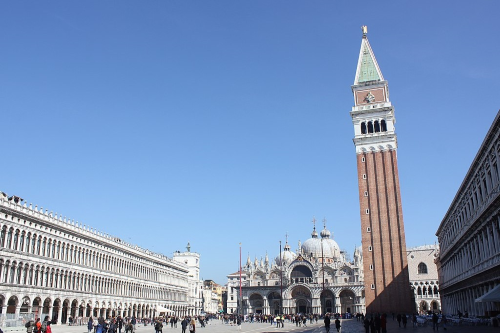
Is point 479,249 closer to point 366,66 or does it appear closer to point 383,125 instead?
point 383,125

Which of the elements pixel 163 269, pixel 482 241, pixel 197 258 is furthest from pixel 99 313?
pixel 197 258

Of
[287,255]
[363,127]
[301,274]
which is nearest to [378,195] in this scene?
[363,127]

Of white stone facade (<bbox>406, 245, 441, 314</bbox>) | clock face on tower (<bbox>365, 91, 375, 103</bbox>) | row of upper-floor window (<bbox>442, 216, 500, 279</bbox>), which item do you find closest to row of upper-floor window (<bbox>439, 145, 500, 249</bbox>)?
row of upper-floor window (<bbox>442, 216, 500, 279</bbox>)

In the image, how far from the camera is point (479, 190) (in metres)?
34.0

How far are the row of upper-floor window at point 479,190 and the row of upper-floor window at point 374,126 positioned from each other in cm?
2425

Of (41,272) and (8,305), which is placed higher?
(41,272)

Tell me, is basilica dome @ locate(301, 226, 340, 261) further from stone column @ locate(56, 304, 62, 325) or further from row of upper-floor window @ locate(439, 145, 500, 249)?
stone column @ locate(56, 304, 62, 325)

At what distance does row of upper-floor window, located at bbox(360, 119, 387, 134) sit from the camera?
69750mm

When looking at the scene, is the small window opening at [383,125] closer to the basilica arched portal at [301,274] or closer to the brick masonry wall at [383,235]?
the brick masonry wall at [383,235]

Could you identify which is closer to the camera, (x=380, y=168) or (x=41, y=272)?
Result: (x=41, y=272)

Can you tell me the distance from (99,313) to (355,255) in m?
50.4

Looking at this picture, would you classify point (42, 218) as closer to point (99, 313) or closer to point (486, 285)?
point (99, 313)

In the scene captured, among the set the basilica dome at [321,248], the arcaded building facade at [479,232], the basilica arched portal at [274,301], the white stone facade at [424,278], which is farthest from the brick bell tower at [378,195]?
the basilica dome at [321,248]

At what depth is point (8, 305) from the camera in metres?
43.0
